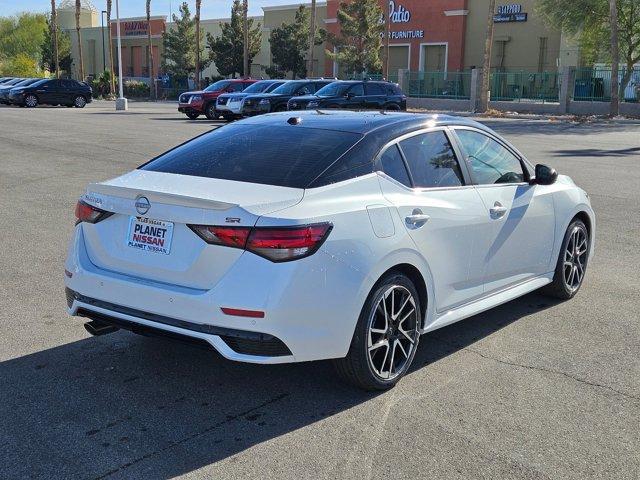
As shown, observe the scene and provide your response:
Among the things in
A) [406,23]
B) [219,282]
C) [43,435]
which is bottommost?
[43,435]

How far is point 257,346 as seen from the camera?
3.90 meters

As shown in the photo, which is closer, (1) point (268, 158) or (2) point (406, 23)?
(1) point (268, 158)

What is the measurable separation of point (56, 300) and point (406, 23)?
57.0 m

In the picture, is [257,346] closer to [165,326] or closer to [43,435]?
→ [165,326]

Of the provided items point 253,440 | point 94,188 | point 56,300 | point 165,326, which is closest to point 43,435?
point 165,326

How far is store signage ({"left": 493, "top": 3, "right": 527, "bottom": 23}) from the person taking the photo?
54.1 metres

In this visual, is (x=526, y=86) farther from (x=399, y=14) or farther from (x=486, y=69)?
(x=399, y=14)

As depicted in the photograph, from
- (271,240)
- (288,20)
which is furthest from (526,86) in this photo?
(271,240)

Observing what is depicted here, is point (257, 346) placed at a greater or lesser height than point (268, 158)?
lesser

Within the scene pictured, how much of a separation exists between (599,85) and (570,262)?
3734 cm

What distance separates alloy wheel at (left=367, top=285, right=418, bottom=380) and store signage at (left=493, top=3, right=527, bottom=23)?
53475 millimetres

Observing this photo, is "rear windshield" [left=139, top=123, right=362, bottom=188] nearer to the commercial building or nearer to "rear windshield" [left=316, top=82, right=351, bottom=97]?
"rear windshield" [left=316, top=82, right=351, bottom=97]

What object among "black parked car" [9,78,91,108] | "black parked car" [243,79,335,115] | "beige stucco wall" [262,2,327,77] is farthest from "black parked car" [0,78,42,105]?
"beige stucco wall" [262,2,327,77]

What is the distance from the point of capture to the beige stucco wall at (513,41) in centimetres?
5372
